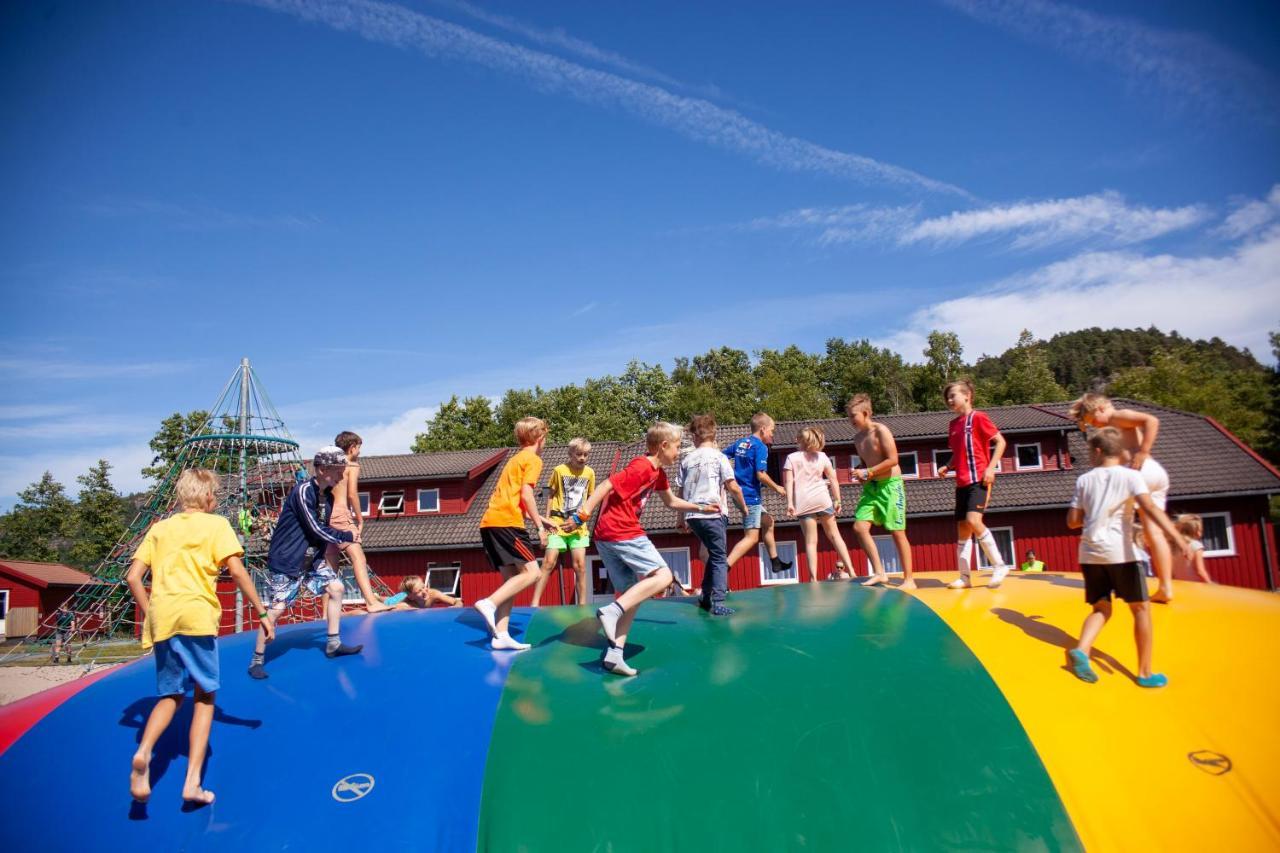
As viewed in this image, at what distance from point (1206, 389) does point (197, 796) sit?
2103 inches

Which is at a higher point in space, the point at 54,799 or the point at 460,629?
the point at 460,629

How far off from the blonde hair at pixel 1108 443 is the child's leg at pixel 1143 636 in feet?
3.40

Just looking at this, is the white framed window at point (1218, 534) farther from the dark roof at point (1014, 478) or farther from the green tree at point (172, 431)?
the green tree at point (172, 431)

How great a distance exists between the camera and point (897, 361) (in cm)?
6103

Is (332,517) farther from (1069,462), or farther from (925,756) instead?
(1069,462)

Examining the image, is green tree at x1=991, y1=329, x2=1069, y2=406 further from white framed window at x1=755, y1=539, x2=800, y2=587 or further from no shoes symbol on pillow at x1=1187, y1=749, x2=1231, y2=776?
no shoes symbol on pillow at x1=1187, y1=749, x2=1231, y2=776

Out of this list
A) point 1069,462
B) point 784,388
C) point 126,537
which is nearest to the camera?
point 126,537

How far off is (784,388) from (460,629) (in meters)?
47.1

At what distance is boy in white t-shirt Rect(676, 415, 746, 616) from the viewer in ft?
22.2

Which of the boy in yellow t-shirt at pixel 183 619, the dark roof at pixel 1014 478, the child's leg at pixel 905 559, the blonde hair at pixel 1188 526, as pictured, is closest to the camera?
the boy in yellow t-shirt at pixel 183 619

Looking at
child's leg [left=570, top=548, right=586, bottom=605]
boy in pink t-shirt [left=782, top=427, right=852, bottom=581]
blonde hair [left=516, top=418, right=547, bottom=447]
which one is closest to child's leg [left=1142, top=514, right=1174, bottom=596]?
boy in pink t-shirt [left=782, top=427, right=852, bottom=581]

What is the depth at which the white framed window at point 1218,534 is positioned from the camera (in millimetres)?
23156

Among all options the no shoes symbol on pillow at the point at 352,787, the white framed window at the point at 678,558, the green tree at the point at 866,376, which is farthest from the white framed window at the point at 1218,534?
the green tree at the point at 866,376

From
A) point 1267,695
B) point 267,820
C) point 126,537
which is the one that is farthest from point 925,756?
point 126,537
